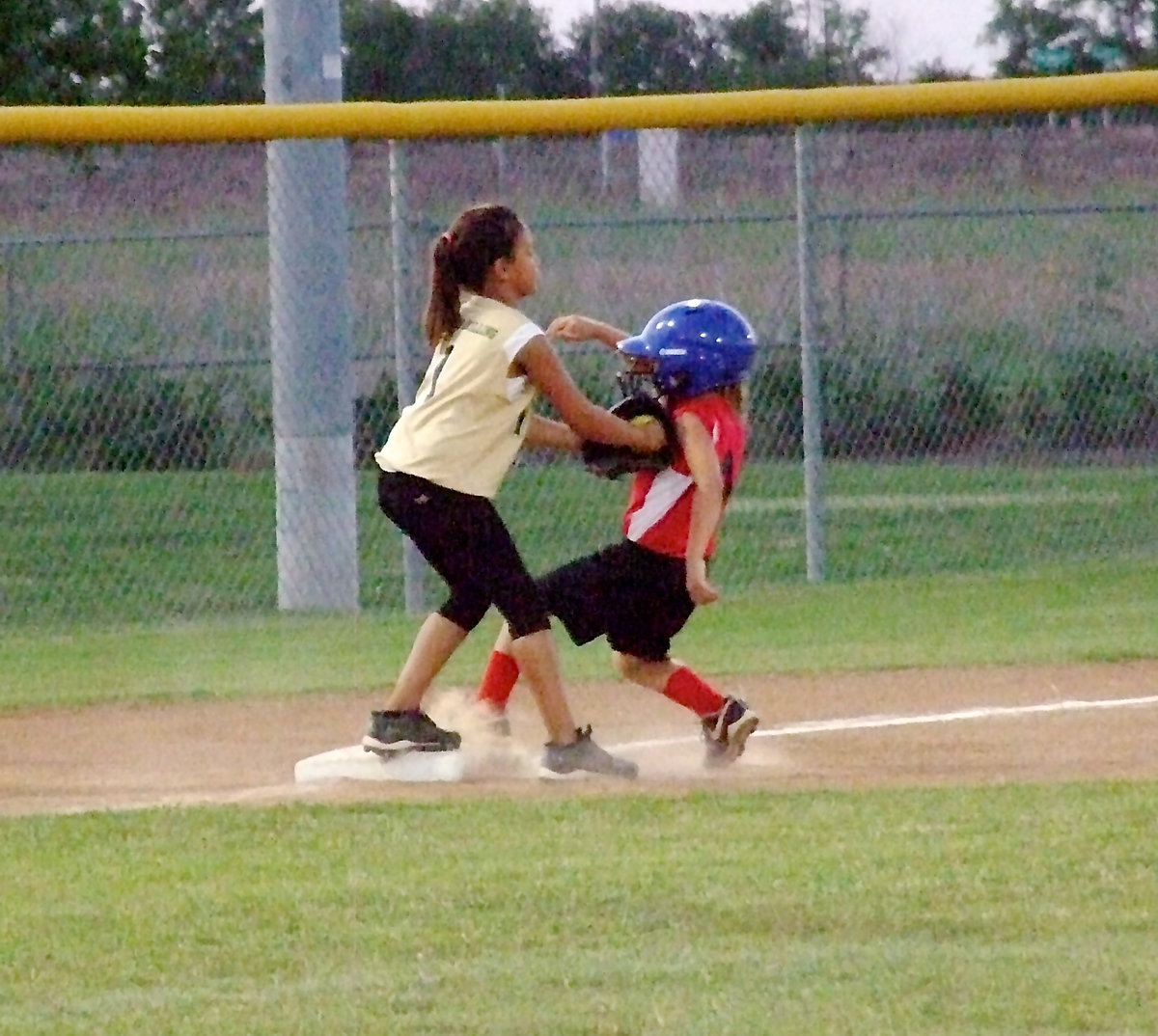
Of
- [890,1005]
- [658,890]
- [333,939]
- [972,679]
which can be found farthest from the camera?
[972,679]

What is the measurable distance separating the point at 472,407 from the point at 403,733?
0.90 m

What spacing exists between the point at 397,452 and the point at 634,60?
3046 centimetres

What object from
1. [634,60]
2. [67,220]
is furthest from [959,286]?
[634,60]

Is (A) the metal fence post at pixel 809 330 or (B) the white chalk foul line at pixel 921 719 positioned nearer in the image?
(B) the white chalk foul line at pixel 921 719

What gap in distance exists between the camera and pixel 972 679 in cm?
841

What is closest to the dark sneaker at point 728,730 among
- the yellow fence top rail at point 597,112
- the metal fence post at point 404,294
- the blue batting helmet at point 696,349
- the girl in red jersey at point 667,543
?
the girl in red jersey at point 667,543

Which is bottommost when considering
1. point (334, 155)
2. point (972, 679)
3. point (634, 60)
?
point (972, 679)

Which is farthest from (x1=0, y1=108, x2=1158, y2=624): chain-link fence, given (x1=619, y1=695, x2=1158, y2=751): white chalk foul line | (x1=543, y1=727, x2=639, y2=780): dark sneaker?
(x1=543, y1=727, x2=639, y2=780): dark sneaker

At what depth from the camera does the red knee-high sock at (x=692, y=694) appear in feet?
21.7

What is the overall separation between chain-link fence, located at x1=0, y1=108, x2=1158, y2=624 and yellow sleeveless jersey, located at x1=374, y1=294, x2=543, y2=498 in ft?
13.0

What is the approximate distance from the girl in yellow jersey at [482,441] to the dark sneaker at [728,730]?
0.91 ft

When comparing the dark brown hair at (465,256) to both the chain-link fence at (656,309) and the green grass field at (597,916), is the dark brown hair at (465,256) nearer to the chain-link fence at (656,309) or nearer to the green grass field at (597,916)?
the green grass field at (597,916)

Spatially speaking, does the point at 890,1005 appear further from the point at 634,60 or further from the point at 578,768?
the point at 634,60

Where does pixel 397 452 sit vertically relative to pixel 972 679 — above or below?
above
